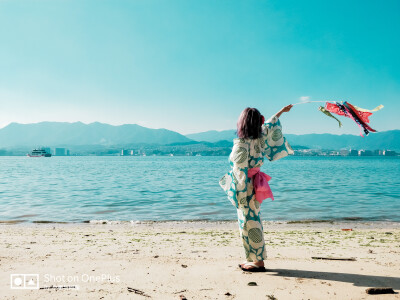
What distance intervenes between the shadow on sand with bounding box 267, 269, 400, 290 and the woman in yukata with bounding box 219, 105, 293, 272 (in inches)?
15.3

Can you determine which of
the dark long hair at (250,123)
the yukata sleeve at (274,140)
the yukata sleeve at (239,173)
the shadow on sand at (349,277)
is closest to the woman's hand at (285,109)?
the yukata sleeve at (274,140)

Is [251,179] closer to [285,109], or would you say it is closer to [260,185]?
[260,185]

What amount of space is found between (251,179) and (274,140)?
71 centimetres

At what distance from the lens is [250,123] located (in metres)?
4.54

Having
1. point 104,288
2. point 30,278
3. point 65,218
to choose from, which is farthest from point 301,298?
point 65,218

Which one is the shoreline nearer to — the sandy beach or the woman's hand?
the sandy beach

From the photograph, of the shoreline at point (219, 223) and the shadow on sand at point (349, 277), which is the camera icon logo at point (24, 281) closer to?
the shadow on sand at point (349, 277)

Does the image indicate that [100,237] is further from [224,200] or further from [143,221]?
[224,200]

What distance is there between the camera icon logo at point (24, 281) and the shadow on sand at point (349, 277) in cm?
325

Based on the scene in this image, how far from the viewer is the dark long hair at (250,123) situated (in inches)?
179

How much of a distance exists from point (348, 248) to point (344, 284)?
→ 267cm

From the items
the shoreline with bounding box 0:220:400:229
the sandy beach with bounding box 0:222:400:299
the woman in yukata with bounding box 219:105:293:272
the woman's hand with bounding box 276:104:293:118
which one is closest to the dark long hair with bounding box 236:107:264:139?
the woman in yukata with bounding box 219:105:293:272

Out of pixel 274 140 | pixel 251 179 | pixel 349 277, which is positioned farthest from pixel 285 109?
pixel 349 277

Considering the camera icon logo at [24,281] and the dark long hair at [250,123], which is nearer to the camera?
the camera icon logo at [24,281]
